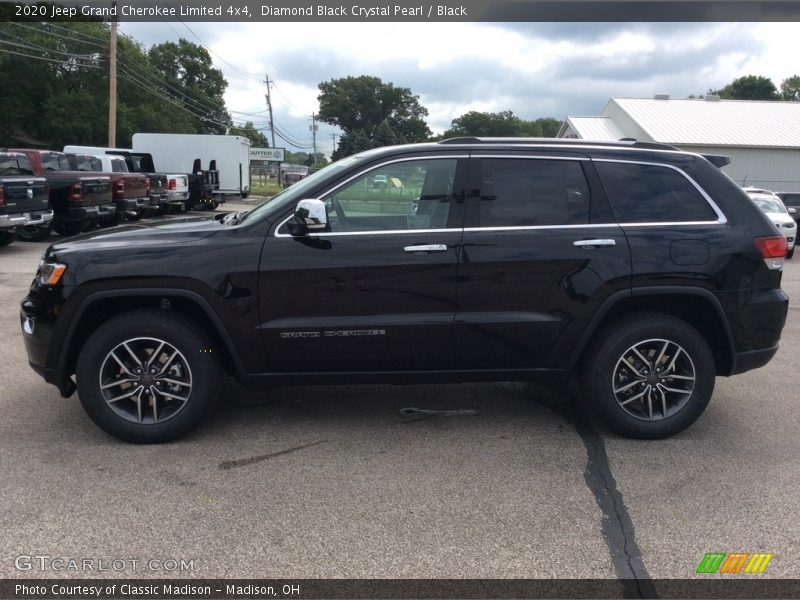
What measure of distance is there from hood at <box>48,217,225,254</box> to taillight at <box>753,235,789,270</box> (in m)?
3.41

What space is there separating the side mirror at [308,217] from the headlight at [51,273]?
140cm

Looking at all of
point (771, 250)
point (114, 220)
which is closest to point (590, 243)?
point (771, 250)

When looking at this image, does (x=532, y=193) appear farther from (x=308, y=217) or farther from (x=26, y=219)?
(x=26, y=219)

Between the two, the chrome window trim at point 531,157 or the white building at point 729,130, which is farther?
the white building at point 729,130

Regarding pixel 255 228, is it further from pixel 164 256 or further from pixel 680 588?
pixel 680 588

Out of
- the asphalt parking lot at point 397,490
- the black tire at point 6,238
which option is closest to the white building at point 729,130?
the black tire at point 6,238

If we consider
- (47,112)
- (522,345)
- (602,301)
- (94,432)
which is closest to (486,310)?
(522,345)

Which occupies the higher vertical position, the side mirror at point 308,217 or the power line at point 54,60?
the power line at point 54,60

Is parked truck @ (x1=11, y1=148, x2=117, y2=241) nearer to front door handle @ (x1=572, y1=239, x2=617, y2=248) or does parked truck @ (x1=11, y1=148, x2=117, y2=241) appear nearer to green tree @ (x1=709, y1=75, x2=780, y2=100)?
front door handle @ (x1=572, y1=239, x2=617, y2=248)

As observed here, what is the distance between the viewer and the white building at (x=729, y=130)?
39.4m

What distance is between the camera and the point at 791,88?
9575 centimetres

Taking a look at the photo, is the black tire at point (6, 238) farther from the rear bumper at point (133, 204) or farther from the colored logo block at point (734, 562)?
the colored logo block at point (734, 562)

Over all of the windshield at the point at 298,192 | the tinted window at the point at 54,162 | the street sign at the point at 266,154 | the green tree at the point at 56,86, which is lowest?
the windshield at the point at 298,192

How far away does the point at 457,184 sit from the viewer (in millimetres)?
4449
